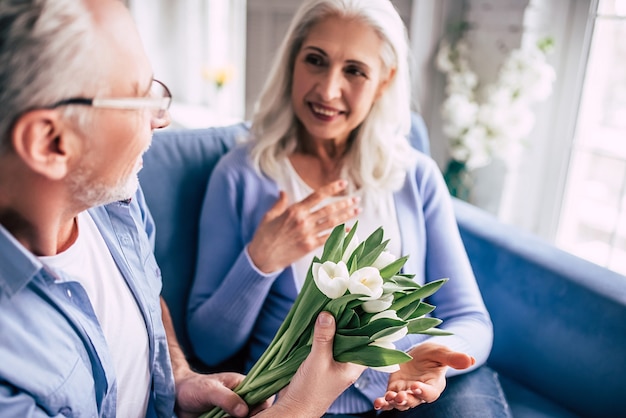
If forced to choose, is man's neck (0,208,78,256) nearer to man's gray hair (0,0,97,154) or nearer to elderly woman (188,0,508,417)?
man's gray hair (0,0,97,154)

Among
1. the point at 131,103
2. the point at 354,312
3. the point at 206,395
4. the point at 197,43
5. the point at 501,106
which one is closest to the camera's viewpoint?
the point at 131,103

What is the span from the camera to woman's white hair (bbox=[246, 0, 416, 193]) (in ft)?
4.76

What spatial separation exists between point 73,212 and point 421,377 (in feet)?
2.32

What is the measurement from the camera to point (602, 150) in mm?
2170

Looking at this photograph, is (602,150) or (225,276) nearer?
(225,276)

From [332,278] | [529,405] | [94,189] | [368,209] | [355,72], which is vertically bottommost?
[529,405]

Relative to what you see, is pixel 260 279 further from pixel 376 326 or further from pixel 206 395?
pixel 376 326

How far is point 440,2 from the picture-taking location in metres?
2.56

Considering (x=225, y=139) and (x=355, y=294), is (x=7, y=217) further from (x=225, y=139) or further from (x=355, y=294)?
(x=225, y=139)

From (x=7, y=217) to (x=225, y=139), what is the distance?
0.92 metres

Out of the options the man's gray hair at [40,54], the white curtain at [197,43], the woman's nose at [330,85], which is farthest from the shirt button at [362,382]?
the white curtain at [197,43]

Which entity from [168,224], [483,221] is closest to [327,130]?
[168,224]

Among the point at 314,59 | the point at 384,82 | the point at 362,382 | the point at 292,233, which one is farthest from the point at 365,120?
the point at 362,382

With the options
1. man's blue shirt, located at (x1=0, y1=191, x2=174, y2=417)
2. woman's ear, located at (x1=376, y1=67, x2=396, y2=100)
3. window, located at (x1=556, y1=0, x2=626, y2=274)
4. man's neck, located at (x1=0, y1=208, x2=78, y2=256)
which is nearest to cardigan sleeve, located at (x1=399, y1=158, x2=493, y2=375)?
woman's ear, located at (x1=376, y1=67, x2=396, y2=100)
